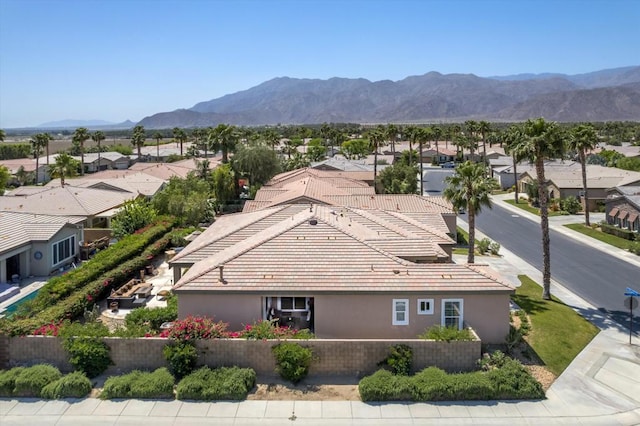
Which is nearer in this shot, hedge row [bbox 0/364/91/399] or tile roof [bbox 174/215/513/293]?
hedge row [bbox 0/364/91/399]

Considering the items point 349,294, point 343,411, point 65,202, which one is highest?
point 65,202

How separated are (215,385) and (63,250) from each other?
22242 millimetres

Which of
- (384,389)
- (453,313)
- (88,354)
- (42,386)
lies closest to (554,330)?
(453,313)

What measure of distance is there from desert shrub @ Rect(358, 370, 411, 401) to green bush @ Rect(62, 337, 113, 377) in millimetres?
9208

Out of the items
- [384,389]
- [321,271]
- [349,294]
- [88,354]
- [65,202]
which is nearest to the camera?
[384,389]

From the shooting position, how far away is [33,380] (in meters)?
18.0

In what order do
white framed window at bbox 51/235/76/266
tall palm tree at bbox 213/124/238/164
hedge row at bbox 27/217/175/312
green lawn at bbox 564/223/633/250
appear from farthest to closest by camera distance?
tall palm tree at bbox 213/124/238/164 → green lawn at bbox 564/223/633/250 → white framed window at bbox 51/235/76/266 → hedge row at bbox 27/217/175/312

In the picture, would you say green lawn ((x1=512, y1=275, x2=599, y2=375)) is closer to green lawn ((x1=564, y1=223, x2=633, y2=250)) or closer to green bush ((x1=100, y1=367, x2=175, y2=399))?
green bush ((x1=100, y1=367, x2=175, y2=399))

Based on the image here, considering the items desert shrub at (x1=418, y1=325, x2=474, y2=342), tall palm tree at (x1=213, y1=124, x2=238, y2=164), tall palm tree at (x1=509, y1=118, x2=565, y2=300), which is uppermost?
tall palm tree at (x1=213, y1=124, x2=238, y2=164)

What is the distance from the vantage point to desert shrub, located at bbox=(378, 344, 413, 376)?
18.8m

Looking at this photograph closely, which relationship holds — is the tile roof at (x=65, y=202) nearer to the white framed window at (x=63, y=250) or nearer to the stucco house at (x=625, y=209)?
the white framed window at (x=63, y=250)

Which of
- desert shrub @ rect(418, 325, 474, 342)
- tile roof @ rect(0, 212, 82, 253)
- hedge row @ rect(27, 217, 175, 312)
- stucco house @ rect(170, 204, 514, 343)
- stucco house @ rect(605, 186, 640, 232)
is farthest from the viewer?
stucco house @ rect(605, 186, 640, 232)

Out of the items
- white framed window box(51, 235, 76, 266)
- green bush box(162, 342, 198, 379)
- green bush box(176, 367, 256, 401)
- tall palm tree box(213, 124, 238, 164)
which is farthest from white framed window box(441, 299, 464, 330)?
tall palm tree box(213, 124, 238, 164)

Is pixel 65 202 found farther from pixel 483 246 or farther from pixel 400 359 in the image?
pixel 400 359
